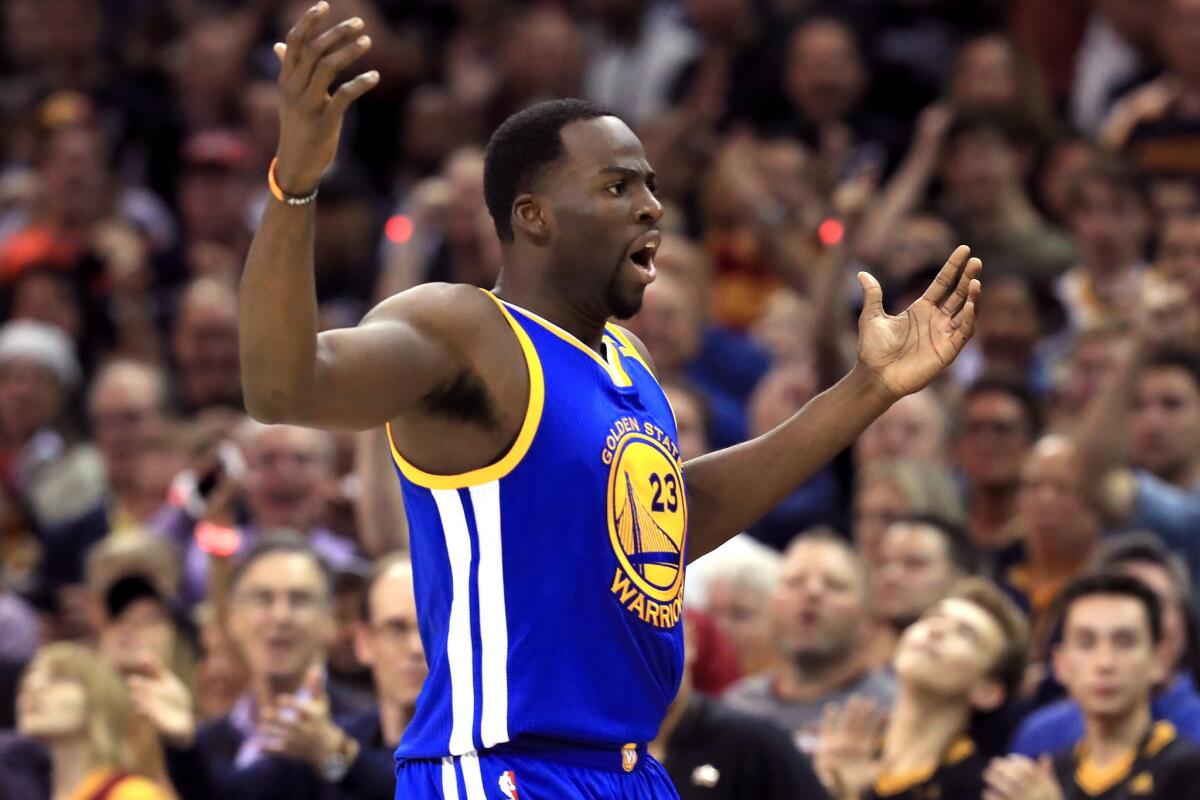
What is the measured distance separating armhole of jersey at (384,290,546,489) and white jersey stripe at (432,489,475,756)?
3 cm

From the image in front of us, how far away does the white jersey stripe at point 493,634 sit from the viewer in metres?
3.87

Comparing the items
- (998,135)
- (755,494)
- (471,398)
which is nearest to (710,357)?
(998,135)

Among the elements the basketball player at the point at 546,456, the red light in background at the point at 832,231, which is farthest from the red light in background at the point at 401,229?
the basketball player at the point at 546,456

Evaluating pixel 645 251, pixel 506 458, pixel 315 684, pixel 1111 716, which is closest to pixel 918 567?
pixel 1111 716

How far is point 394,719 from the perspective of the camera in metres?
6.57

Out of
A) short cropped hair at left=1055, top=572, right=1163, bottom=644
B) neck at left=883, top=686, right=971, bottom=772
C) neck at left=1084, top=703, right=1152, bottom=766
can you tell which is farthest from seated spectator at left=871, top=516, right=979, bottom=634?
neck at left=1084, top=703, right=1152, bottom=766

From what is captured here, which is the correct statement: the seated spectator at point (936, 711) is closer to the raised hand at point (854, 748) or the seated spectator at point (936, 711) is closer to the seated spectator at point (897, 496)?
the raised hand at point (854, 748)

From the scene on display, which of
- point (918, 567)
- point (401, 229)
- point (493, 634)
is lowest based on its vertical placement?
point (493, 634)

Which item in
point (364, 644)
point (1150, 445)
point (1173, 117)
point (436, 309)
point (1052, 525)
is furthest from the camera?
point (1173, 117)

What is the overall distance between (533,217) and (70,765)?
11.3 ft

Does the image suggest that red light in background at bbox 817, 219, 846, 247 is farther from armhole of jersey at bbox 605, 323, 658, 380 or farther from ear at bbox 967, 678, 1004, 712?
armhole of jersey at bbox 605, 323, 658, 380

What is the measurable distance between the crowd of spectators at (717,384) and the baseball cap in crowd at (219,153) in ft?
0.19

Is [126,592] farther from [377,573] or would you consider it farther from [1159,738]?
[1159,738]

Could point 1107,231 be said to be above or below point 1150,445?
above
